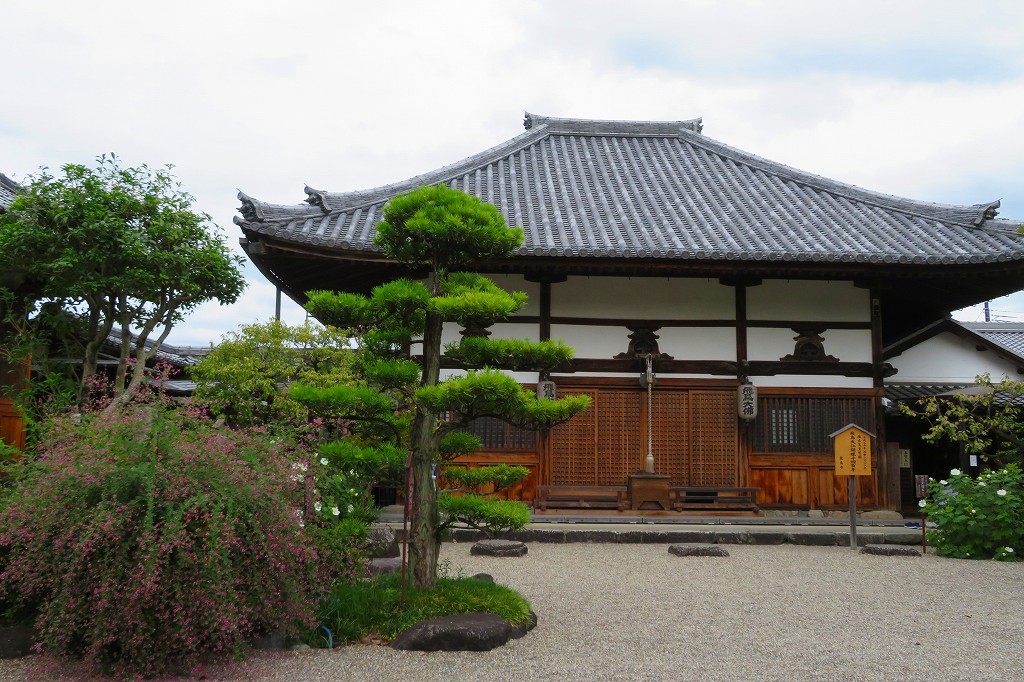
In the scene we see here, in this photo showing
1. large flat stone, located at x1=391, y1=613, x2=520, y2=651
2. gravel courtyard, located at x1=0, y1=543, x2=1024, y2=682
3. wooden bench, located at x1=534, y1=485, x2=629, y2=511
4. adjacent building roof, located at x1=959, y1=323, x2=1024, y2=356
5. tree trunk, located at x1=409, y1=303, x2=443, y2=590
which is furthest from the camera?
adjacent building roof, located at x1=959, y1=323, x2=1024, y2=356

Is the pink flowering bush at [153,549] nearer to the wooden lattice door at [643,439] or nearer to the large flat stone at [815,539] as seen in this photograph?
the wooden lattice door at [643,439]

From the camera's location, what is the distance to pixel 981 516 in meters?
10.5

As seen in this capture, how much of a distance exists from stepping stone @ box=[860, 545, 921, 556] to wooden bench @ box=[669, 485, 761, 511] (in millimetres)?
2239

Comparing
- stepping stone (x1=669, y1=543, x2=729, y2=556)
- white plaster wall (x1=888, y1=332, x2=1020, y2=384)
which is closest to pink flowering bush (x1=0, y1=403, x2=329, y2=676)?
stepping stone (x1=669, y1=543, x2=729, y2=556)

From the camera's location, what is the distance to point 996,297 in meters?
14.3

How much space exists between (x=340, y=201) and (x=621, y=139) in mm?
7458

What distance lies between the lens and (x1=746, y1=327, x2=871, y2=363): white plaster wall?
44.3ft

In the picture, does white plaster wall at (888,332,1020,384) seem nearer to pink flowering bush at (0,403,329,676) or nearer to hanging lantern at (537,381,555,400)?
hanging lantern at (537,381,555,400)

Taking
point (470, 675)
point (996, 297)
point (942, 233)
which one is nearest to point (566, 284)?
point (942, 233)

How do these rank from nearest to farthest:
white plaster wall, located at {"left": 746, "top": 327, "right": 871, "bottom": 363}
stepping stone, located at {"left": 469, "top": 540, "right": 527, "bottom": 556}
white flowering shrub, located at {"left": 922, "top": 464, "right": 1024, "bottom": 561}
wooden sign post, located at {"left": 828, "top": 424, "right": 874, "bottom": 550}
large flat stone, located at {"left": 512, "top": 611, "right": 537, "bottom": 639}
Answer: large flat stone, located at {"left": 512, "top": 611, "right": 537, "bottom": 639} → stepping stone, located at {"left": 469, "top": 540, "right": 527, "bottom": 556} → white flowering shrub, located at {"left": 922, "top": 464, "right": 1024, "bottom": 561} → wooden sign post, located at {"left": 828, "top": 424, "right": 874, "bottom": 550} → white plaster wall, located at {"left": 746, "top": 327, "right": 871, "bottom": 363}

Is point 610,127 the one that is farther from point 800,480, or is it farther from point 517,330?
point 800,480

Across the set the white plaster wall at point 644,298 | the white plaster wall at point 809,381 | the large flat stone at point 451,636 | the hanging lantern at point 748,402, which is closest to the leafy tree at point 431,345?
the large flat stone at point 451,636

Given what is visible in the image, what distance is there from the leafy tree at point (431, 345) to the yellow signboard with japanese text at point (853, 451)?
6.55 meters

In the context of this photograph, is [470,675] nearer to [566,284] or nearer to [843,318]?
[566,284]
